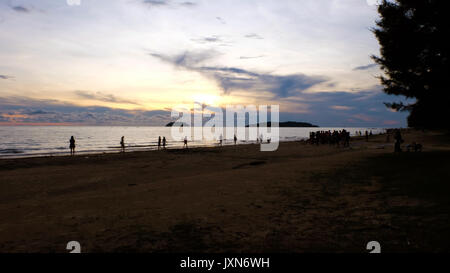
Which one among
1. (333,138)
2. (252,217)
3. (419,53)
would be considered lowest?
(252,217)

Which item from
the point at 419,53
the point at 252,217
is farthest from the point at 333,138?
the point at 252,217

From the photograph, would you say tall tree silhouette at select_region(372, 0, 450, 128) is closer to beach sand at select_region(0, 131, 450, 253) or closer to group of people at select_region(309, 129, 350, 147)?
beach sand at select_region(0, 131, 450, 253)

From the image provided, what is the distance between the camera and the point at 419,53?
54.6 feet

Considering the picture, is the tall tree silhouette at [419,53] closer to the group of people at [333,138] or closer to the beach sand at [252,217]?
the beach sand at [252,217]

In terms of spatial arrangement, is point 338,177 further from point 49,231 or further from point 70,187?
point 70,187

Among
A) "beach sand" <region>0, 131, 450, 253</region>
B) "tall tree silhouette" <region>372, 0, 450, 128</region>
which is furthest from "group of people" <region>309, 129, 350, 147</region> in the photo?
"beach sand" <region>0, 131, 450, 253</region>

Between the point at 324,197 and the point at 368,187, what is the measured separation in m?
2.29

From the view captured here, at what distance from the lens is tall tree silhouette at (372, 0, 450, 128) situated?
1544cm

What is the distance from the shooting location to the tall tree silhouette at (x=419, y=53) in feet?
50.6

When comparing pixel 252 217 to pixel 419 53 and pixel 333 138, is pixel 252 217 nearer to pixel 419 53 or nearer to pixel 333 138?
pixel 419 53

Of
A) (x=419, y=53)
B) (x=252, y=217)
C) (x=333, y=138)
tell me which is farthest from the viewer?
(x=333, y=138)

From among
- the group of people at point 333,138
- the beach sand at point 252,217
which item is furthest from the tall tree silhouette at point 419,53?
the group of people at point 333,138
